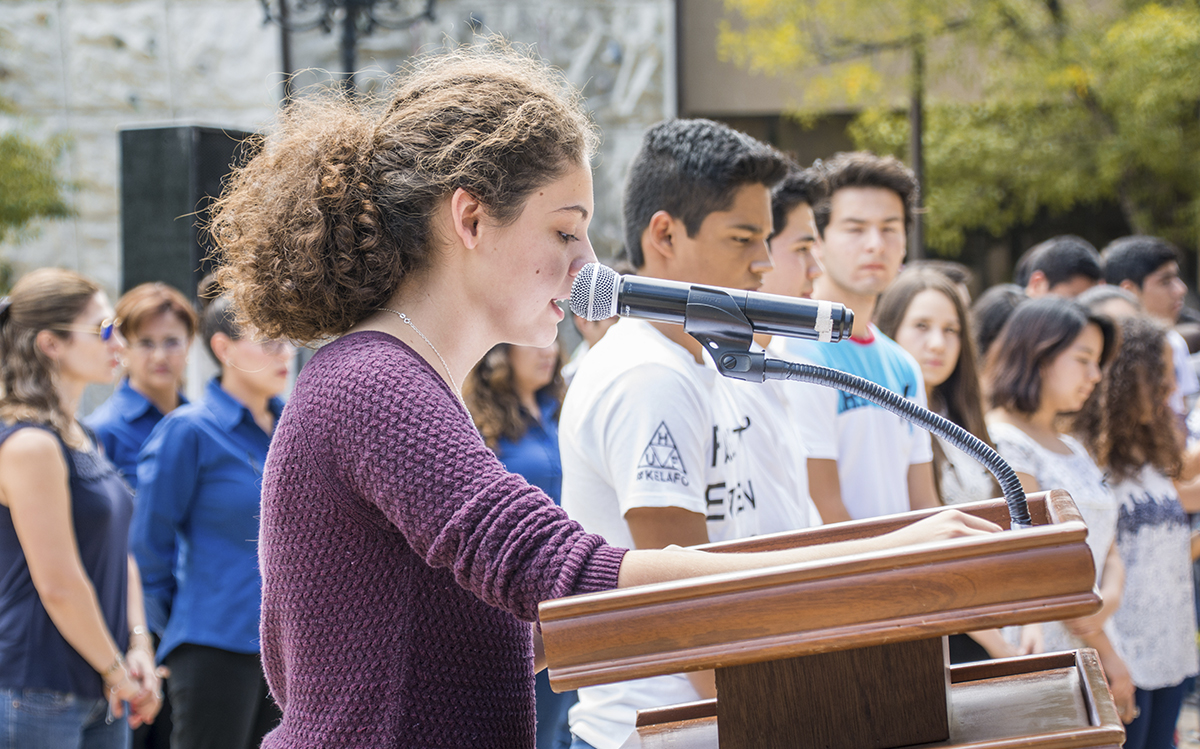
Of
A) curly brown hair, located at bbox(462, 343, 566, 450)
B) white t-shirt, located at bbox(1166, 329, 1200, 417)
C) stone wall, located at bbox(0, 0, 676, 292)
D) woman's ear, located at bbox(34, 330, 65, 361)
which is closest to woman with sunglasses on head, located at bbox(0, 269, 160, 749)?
woman's ear, located at bbox(34, 330, 65, 361)

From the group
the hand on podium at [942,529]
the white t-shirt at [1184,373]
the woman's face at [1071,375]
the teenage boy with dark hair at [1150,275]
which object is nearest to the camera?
the hand on podium at [942,529]

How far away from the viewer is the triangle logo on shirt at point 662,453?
210cm

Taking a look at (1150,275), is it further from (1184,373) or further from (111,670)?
(111,670)

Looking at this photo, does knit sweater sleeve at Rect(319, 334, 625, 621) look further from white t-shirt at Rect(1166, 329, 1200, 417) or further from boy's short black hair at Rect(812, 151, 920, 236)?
white t-shirt at Rect(1166, 329, 1200, 417)

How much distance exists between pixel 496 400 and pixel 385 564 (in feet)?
11.0

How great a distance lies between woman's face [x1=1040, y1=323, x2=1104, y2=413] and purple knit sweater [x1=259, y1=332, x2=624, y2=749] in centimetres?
315

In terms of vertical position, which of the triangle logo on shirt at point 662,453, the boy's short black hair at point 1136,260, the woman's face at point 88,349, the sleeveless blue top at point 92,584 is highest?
the boy's short black hair at point 1136,260

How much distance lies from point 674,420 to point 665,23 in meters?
10.5

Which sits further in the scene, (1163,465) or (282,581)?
(1163,465)

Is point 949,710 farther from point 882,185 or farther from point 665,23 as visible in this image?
point 665,23

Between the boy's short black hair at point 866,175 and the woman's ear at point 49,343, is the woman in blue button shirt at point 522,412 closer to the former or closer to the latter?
the boy's short black hair at point 866,175

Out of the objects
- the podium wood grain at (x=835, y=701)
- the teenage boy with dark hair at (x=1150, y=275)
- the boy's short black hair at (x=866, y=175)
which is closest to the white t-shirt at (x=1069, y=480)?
the boy's short black hair at (x=866, y=175)

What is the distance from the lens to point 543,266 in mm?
1467

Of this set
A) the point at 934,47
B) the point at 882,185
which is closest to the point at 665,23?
the point at 934,47
